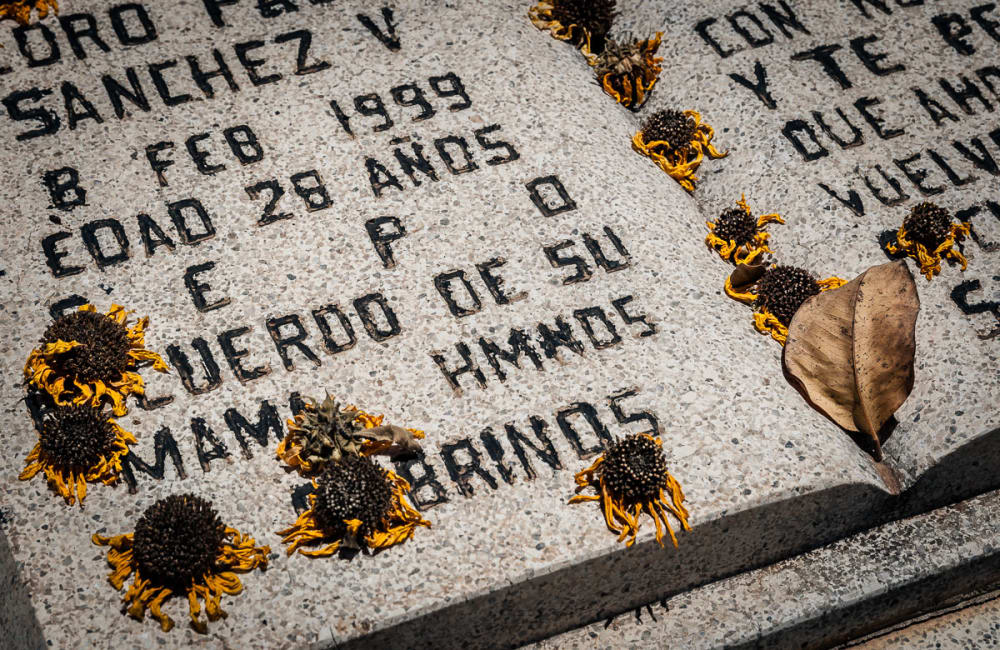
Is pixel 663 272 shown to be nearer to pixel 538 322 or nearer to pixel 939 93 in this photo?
pixel 538 322

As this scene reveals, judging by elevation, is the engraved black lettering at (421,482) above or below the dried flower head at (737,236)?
below

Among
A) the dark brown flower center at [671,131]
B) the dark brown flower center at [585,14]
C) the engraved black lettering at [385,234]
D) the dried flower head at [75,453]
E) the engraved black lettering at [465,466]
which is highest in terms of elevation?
the dark brown flower center at [585,14]

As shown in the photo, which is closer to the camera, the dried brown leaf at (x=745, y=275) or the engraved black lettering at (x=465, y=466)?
the engraved black lettering at (x=465, y=466)

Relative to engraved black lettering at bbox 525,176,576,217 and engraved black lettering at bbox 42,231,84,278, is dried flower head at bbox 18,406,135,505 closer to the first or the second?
engraved black lettering at bbox 42,231,84,278

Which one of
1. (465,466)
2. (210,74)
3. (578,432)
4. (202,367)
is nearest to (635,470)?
(578,432)

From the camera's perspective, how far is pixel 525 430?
315cm

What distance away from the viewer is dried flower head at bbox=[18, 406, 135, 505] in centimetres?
293

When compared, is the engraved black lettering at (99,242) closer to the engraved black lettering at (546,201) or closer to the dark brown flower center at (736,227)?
the engraved black lettering at (546,201)

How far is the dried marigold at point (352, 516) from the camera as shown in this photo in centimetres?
287

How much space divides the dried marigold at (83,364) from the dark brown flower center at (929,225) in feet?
9.49

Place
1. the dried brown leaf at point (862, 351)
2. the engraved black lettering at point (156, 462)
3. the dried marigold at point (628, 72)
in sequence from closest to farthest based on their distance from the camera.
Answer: the engraved black lettering at point (156, 462) < the dried brown leaf at point (862, 351) < the dried marigold at point (628, 72)

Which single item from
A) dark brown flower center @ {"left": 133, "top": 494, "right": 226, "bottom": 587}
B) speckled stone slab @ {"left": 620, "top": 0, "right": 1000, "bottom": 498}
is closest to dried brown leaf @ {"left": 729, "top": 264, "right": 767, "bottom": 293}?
speckled stone slab @ {"left": 620, "top": 0, "right": 1000, "bottom": 498}

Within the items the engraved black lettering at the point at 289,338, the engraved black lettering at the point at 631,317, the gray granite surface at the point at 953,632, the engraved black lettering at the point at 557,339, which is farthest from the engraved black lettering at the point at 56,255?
the gray granite surface at the point at 953,632

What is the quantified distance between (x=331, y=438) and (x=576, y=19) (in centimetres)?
239
